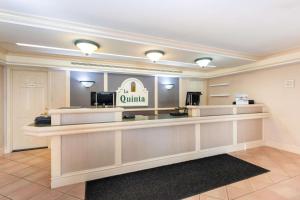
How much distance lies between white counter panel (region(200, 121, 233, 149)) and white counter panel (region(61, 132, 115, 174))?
6.66 ft

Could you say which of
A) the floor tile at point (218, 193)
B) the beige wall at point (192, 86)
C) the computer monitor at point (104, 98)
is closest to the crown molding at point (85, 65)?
the beige wall at point (192, 86)

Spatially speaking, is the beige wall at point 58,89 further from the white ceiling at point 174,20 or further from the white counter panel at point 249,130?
the white counter panel at point 249,130

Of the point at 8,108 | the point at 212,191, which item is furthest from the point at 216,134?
the point at 8,108

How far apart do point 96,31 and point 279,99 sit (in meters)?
4.59

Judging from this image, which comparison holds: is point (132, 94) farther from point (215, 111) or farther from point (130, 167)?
point (130, 167)

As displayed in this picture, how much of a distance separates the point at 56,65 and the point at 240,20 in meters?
4.18

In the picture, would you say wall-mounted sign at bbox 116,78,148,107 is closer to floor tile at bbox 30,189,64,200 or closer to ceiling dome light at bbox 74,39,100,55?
ceiling dome light at bbox 74,39,100,55

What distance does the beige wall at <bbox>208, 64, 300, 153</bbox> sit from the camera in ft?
13.1

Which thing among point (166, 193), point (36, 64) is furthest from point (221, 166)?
point (36, 64)

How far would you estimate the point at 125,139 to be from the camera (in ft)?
9.68

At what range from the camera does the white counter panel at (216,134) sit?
373 cm

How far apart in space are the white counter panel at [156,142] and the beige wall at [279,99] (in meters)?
2.51

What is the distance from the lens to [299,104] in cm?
389

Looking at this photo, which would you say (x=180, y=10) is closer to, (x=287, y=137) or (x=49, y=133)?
(x=49, y=133)
